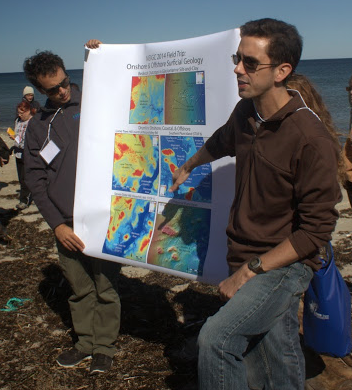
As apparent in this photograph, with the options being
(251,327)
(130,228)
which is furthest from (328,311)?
(130,228)

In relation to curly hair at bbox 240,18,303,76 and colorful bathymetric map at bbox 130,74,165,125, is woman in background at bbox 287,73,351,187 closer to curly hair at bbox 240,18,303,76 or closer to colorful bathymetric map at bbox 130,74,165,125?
curly hair at bbox 240,18,303,76

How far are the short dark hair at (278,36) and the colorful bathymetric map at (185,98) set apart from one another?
707 millimetres

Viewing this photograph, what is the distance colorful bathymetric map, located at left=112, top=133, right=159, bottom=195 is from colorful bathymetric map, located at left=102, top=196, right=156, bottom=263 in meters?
0.10

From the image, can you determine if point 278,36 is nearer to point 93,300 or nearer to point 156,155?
point 156,155

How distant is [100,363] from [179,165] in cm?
167

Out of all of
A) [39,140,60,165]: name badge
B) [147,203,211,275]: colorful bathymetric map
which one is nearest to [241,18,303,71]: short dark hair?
[147,203,211,275]: colorful bathymetric map

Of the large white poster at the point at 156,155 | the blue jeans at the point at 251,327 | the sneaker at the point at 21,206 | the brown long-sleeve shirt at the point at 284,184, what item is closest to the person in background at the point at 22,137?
the sneaker at the point at 21,206

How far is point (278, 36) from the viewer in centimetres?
227

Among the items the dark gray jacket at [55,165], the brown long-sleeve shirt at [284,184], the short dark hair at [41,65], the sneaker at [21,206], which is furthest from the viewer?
the sneaker at [21,206]

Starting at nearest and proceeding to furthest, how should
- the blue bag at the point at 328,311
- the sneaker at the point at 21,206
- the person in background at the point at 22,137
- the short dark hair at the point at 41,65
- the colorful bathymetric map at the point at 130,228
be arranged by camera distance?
the blue bag at the point at 328,311 < the colorful bathymetric map at the point at 130,228 < the short dark hair at the point at 41,65 < the sneaker at the point at 21,206 < the person in background at the point at 22,137

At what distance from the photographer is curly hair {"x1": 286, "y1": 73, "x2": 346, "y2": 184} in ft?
8.64

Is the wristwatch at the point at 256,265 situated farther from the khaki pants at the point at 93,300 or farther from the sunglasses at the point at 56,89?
the sunglasses at the point at 56,89

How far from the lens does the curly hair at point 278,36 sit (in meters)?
2.27

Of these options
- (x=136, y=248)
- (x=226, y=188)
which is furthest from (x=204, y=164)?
(x=136, y=248)
